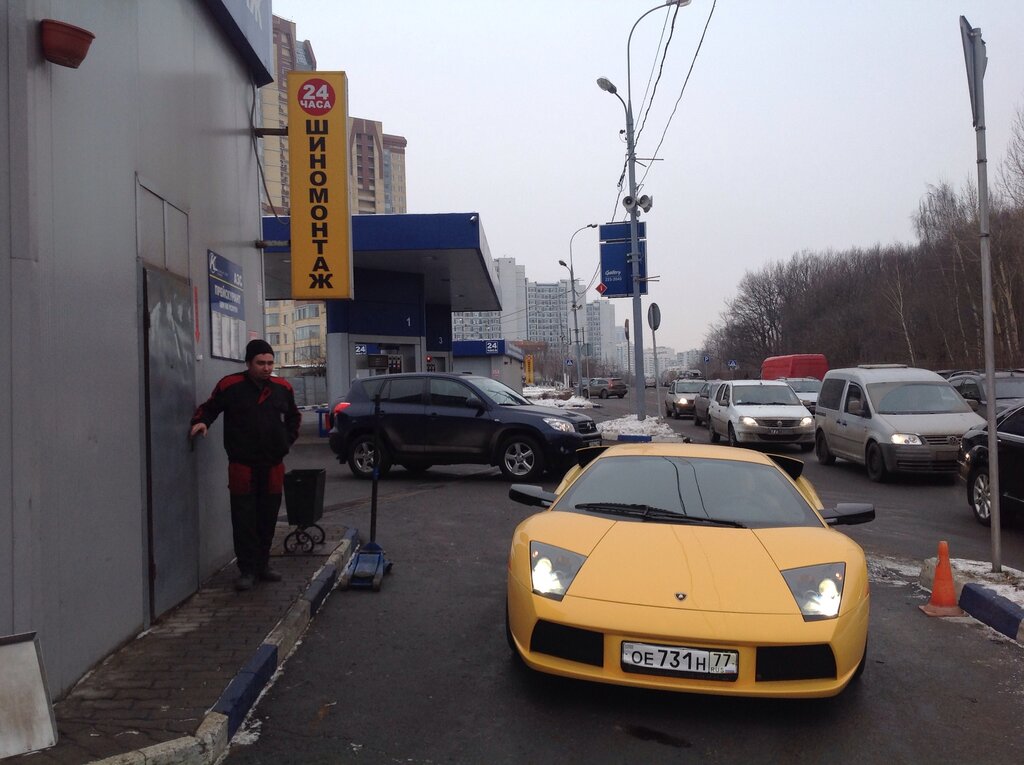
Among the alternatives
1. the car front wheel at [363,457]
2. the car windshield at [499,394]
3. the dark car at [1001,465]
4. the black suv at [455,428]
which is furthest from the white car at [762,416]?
the car front wheel at [363,457]

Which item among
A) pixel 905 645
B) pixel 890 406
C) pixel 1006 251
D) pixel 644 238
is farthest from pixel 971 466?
pixel 1006 251

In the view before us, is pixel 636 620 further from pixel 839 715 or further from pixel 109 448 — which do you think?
pixel 109 448

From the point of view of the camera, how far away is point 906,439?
1209 centimetres

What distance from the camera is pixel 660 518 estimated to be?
15.2 feet

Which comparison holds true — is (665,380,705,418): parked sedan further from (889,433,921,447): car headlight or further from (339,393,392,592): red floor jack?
(339,393,392,592): red floor jack

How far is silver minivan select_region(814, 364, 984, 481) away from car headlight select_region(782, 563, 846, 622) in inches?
358

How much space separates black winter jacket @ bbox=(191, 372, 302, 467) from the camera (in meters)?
5.86

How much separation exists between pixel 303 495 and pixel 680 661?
4.25m

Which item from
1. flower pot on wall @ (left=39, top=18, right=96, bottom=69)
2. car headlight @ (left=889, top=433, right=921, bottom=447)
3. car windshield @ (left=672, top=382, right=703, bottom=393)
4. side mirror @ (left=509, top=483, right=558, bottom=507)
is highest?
flower pot on wall @ (left=39, top=18, right=96, bottom=69)

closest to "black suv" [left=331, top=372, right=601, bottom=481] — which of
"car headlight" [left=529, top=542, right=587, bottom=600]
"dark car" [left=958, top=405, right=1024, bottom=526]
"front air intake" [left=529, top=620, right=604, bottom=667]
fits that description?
"dark car" [left=958, top=405, right=1024, bottom=526]

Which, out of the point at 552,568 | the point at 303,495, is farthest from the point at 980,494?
the point at 303,495

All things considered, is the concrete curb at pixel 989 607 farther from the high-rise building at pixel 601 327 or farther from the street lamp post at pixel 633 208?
the high-rise building at pixel 601 327

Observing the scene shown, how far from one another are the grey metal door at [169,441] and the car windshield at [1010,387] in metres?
14.3

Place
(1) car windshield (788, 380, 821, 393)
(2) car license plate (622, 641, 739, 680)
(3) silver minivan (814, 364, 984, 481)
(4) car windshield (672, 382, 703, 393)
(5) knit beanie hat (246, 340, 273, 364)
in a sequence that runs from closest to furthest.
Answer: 1. (2) car license plate (622, 641, 739, 680)
2. (5) knit beanie hat (246, 340, 273, 364)
3. (3) silver minivan (814, 364, 984, 481)
4. (1) car windshield (788, 380, 821, 393)
5. (4) car windshield (672, 382, 703, 393)
